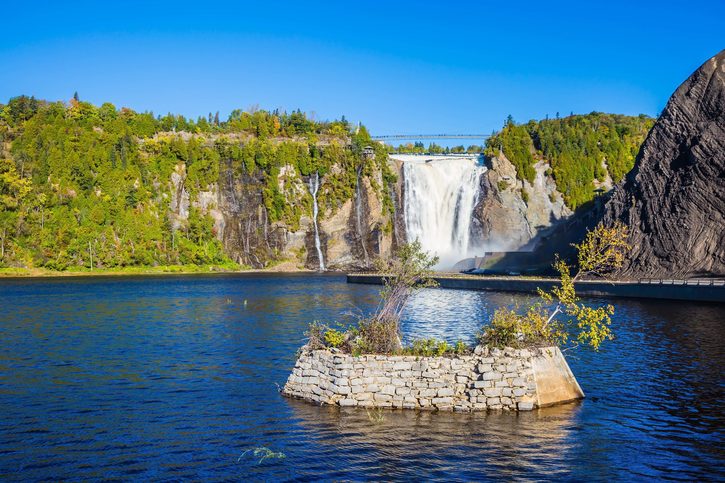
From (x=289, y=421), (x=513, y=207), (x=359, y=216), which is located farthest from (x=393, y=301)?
(x=359, y=216)

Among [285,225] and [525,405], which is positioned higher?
[285,225]

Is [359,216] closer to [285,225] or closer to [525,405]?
[285,225]

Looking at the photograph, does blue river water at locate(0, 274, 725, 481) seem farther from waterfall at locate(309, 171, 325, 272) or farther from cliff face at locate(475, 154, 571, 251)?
waterfall at locate(309, 171, 325, 272)

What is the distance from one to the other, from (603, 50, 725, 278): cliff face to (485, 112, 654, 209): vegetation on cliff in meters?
68.7

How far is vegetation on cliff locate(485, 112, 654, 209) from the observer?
14325 centimetres

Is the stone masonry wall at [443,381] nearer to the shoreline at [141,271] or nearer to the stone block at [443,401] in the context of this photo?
the stone block at [443,401]

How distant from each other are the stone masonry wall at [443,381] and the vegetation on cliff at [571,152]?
4907 inches

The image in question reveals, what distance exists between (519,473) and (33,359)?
24143 millimetres

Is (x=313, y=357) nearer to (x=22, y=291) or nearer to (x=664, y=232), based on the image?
(x=664, y=232)

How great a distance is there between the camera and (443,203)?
134375 mm

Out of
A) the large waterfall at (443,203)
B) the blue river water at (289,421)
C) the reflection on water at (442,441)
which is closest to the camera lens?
the reflection on water at (442,441)

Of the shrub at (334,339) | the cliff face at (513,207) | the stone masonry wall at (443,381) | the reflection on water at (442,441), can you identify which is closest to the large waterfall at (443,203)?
the cliff face at (513,207)

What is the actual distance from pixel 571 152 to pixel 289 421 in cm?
14116

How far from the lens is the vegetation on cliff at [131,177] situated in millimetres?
121688
